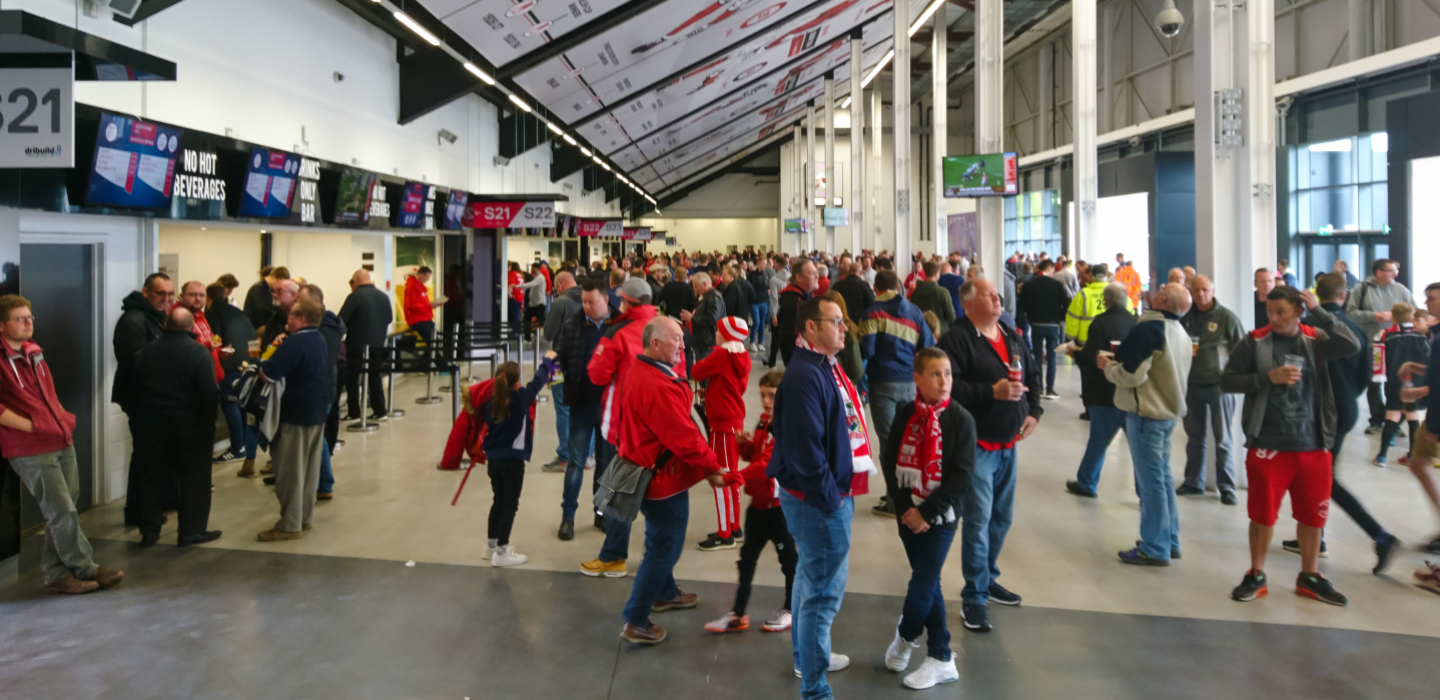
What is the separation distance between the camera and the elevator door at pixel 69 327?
584cm

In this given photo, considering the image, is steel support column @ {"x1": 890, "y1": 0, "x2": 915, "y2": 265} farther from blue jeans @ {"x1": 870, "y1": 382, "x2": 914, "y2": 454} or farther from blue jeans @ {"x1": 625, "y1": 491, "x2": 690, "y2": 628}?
blue jeans @ {"x1": 625, "y1": 491, "x2": 690, "y2": 628}

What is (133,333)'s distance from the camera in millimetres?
5887

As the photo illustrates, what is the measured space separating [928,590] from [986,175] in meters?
11.2

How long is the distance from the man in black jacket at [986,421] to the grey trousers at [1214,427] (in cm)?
262

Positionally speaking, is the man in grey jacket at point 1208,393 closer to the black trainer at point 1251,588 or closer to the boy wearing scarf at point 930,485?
the black trainer at point 1251,588

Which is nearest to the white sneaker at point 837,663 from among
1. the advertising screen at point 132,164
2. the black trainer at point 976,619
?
the black trainer at point 976,619

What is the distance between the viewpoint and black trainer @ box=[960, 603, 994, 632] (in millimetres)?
4188

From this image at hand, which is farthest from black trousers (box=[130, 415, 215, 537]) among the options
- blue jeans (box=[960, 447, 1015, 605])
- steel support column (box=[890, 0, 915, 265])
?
steel support column (box=[890, 0, 915, 265])

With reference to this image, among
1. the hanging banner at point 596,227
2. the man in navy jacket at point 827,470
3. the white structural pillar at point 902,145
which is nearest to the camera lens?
the man in navy jacket at point 827,470

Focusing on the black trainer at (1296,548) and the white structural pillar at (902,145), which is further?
the white structural pillar at (902,145)

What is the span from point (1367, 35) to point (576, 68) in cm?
1387

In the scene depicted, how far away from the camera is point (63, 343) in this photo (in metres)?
6.10

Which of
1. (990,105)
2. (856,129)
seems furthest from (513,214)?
(856,129)

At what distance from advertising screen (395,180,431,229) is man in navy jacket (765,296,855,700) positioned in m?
9.29
